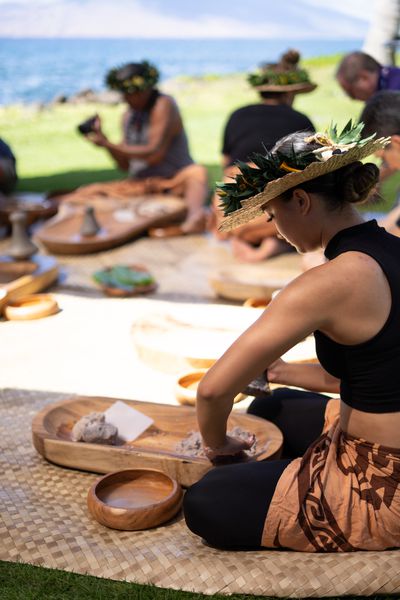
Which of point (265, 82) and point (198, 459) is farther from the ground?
point (265, 82)

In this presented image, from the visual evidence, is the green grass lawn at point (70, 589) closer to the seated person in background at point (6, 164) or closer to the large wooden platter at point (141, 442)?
the large wooden platter at point (141, 442)

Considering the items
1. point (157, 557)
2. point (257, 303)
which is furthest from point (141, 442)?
point (257, 303)

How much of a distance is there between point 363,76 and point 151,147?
199 cm

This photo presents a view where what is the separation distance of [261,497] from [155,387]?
1.40 metres

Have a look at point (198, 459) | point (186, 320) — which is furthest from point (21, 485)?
point (186, 320)

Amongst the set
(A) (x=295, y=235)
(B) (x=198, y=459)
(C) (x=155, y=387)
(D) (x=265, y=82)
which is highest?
(D) (x=265, y=82)

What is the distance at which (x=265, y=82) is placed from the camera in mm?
5055

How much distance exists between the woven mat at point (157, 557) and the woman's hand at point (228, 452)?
0.69ft

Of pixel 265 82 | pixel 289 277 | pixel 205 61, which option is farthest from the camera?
pixel 205 61

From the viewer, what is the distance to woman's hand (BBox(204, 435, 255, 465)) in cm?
192

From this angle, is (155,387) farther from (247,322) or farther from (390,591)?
(390,591)

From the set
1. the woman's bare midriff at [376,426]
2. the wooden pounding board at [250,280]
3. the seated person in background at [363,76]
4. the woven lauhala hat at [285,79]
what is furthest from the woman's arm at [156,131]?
the woman's bare midriff at [376,426]

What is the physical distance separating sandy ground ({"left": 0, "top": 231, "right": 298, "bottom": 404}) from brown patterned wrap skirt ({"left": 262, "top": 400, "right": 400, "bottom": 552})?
46.2 inches

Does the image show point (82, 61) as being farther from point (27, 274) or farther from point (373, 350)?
point (373, 350)
